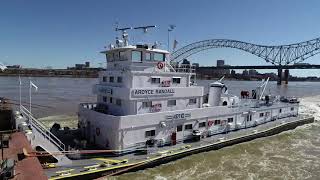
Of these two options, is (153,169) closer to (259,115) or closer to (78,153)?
(78,153)

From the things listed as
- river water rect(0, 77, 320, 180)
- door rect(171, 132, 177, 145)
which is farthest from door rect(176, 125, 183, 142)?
river water rect(0, 77, 320, 180)

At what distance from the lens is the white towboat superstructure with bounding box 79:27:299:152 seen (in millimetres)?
15992

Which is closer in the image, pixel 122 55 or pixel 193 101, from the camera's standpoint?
pixel 122 55

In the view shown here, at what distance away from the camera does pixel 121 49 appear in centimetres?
1741

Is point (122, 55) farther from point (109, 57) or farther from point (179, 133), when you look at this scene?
point (179, 133)

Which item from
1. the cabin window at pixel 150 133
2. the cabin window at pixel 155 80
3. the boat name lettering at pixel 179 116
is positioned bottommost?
the cabin window at pixel 150 133

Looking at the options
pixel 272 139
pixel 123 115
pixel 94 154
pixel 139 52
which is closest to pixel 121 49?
pixel 139 52

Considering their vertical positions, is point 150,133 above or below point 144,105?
below

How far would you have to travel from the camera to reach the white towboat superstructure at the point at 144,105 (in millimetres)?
15992

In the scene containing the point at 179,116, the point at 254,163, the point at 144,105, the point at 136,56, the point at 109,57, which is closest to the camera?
the point at 144,105

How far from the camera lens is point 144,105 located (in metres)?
16.7

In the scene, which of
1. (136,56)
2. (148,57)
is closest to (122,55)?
(136,56)

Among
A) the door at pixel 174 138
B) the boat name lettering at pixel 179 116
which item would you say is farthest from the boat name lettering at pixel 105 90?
the door at pixel 174 138

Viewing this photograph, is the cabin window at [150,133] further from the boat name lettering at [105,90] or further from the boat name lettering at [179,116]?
the boat name lettering at [105,90]
